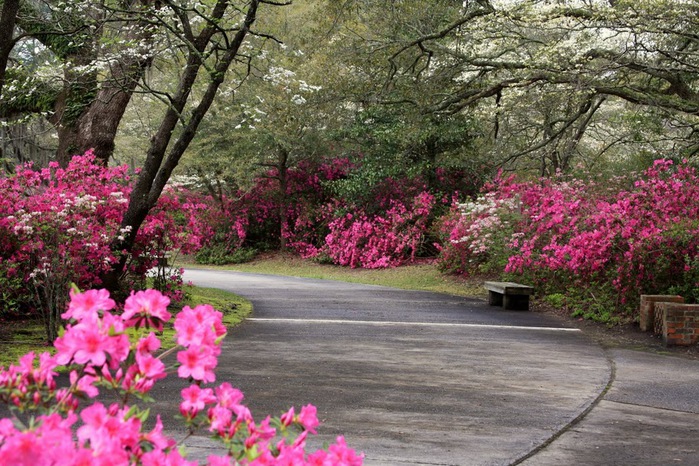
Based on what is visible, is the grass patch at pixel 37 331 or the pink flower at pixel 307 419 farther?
the grass patch at pixel 37 331

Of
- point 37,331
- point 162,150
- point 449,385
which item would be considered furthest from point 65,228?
point 449,385

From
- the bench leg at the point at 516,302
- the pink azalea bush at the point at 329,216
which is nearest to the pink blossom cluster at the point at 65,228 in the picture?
the bench leg at the point at 516,302

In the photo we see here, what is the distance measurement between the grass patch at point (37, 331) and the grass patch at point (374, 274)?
5.78 meters

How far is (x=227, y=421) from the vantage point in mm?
2236

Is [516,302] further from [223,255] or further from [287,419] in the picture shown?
→ [223,255]

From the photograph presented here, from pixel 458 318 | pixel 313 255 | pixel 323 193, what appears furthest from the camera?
pixel 323 193

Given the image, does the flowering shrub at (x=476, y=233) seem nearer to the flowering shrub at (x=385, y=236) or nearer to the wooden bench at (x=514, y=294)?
the flowering shrub at (x=385, y=236)

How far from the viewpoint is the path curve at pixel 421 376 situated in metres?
5.20

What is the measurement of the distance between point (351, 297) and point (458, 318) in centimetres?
362

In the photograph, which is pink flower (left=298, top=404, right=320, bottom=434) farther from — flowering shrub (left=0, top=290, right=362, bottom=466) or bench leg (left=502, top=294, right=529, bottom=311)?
bench leg (left=502, top=294, right=529, bottom=311)

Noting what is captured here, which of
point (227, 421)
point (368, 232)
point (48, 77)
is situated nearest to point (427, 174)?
point (368, 232)

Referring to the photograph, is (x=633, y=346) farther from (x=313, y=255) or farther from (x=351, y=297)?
(x=313, y=255)

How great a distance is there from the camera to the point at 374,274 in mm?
22766

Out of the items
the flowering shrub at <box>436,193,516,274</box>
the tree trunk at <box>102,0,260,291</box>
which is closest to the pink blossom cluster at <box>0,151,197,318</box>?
the tree trunk at <box>102,0,260,291</box>
